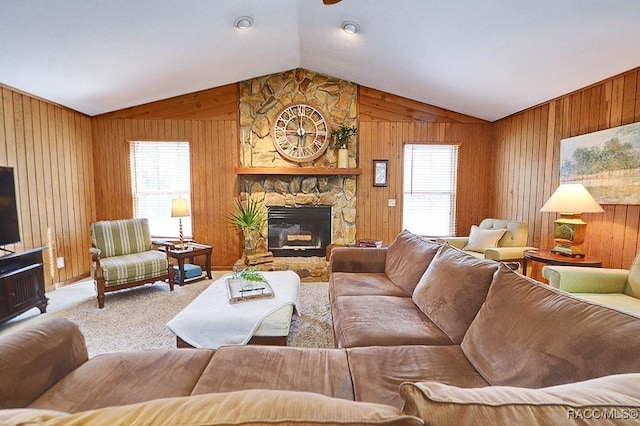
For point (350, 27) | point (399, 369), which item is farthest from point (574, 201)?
point (350, 27)

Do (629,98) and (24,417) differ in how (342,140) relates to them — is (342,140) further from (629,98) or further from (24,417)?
(24,417)

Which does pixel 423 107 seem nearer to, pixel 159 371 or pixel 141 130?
pixel 141 130

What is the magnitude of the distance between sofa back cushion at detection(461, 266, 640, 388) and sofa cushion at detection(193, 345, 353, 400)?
2.03ft

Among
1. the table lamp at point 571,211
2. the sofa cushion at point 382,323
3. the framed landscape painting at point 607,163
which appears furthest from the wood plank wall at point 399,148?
the sofa cushion at point 382,323

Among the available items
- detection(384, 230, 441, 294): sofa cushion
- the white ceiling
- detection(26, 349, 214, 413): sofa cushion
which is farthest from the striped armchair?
detection(384, 230, 441, 294): sofa cushion

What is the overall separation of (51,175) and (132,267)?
1.78m

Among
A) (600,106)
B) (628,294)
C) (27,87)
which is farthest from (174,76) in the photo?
(628,294)

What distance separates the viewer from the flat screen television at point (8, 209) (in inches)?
115

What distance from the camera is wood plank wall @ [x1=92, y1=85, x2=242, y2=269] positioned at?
4539 mm

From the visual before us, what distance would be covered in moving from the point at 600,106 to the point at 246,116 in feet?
14.4

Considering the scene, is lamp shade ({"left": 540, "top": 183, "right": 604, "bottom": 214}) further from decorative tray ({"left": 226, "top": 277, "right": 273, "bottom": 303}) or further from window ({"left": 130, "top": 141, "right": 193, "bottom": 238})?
window ({"left": 130, "top": 141, "right": 193, "bottom": 238})

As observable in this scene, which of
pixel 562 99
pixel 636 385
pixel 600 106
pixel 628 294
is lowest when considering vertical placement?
pixel 628 294

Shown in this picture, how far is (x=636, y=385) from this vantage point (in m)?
0.62

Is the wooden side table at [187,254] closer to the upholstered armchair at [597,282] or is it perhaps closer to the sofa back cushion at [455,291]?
the sofa back cushion at [455,291]
